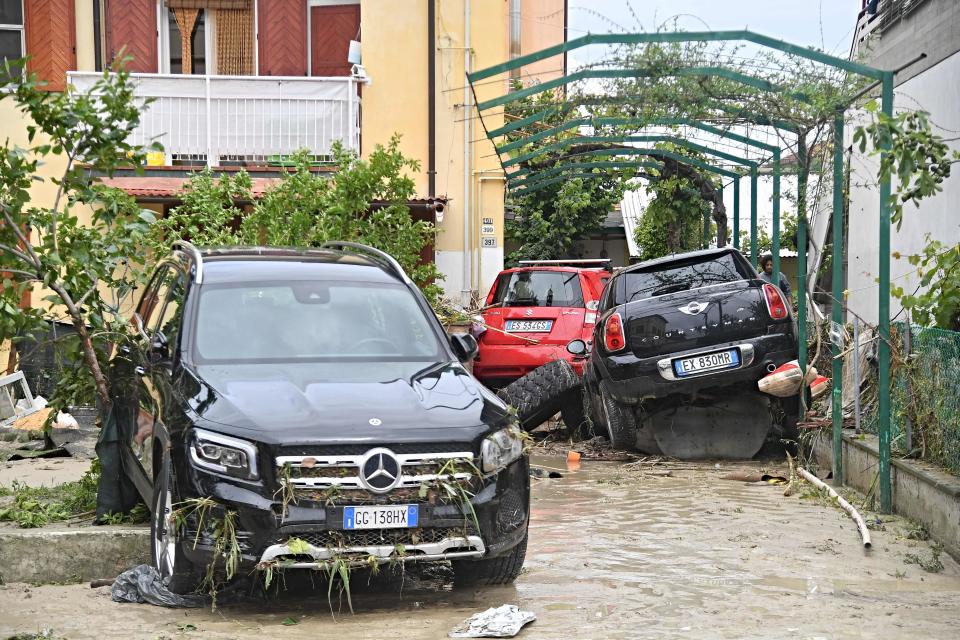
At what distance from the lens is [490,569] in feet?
22.2

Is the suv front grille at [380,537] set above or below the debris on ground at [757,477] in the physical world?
above

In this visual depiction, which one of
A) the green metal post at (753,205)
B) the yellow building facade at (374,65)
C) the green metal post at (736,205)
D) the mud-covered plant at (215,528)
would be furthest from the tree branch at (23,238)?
the yellow building facade at (374,65)

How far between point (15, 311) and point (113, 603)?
2010mm

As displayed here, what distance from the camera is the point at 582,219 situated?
2977 cm

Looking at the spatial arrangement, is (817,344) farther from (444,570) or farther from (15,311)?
(15,311)

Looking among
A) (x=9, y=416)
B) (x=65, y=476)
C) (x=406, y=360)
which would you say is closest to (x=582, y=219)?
(x=9, y=416)

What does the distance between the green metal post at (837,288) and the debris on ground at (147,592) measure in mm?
5812

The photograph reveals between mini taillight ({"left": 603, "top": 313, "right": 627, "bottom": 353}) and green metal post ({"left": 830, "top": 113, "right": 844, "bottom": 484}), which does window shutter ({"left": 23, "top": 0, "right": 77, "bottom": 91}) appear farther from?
green metal post ({"left": 830, "top": 113, "right": 844, "bottom": 484})

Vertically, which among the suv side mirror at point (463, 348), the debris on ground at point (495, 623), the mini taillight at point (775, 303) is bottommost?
the debris on ground at point (495, 623)

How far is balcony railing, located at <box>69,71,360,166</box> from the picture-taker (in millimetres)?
18547

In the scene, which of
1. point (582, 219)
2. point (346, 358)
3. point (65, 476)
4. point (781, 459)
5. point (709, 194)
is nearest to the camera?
point (346, 358)

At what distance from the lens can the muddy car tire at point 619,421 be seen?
11.9m

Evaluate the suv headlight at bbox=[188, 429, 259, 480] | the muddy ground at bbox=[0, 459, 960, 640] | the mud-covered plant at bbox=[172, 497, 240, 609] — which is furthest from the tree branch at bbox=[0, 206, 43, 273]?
the mud-covered plant at bbox=[172, 497, 240, 609]

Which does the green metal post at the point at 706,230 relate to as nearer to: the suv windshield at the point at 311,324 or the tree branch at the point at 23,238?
the suv windshield at the point at 311,324
